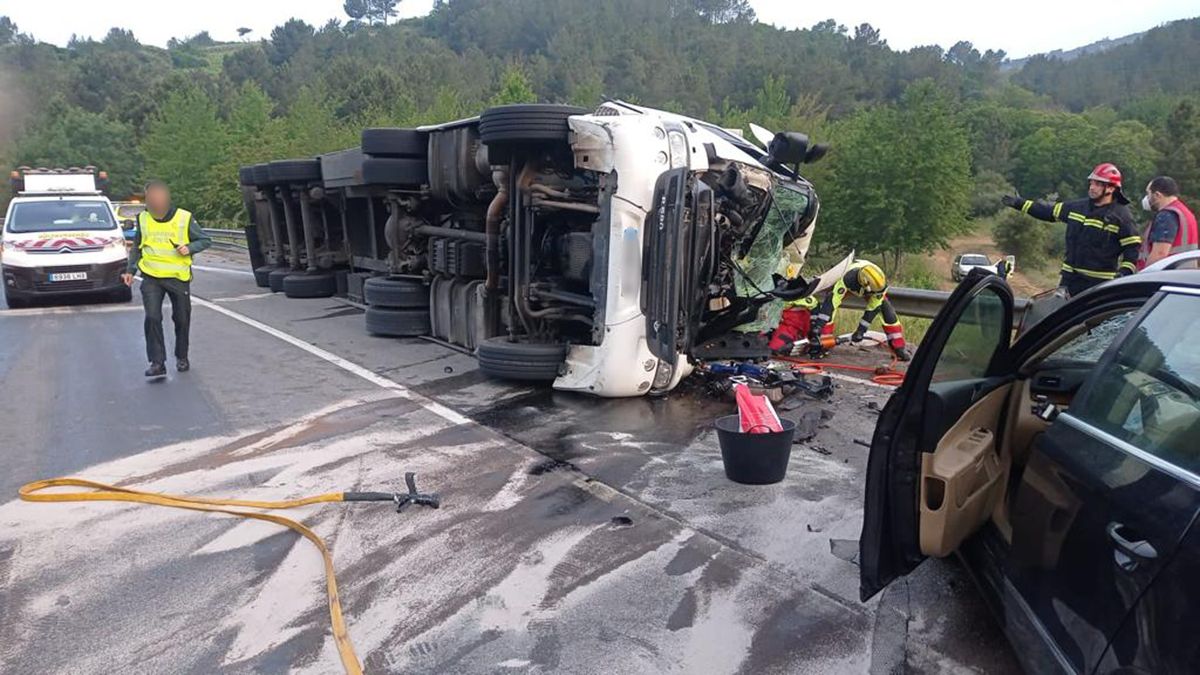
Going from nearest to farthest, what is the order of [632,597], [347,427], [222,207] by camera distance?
1. [632,597]
2. [347,427]
3. [222,207]

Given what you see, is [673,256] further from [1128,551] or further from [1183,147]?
[1183,147]

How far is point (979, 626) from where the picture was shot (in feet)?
9.50

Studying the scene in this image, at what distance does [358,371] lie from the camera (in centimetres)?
708

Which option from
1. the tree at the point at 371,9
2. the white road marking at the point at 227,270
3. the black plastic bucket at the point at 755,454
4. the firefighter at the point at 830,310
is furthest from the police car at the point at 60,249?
the tree at the point at 371,9

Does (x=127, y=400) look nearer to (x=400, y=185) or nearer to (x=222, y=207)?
(x=400, y=185)

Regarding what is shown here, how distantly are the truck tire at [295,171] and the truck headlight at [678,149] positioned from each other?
21.4 ft

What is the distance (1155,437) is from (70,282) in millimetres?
12899

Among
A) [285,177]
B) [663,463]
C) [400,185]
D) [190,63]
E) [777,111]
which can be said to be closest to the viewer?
[663,463]

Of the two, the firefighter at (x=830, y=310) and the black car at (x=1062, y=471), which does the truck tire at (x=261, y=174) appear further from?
the black car at (x=1062, y=471)

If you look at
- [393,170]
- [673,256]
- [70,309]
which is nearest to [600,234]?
[673,256]

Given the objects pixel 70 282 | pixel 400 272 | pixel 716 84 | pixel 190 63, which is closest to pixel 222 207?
pixel 70 282

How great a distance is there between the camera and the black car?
180cm

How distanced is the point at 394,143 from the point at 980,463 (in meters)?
6.28

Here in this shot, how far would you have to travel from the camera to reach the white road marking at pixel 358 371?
575 centimetres
